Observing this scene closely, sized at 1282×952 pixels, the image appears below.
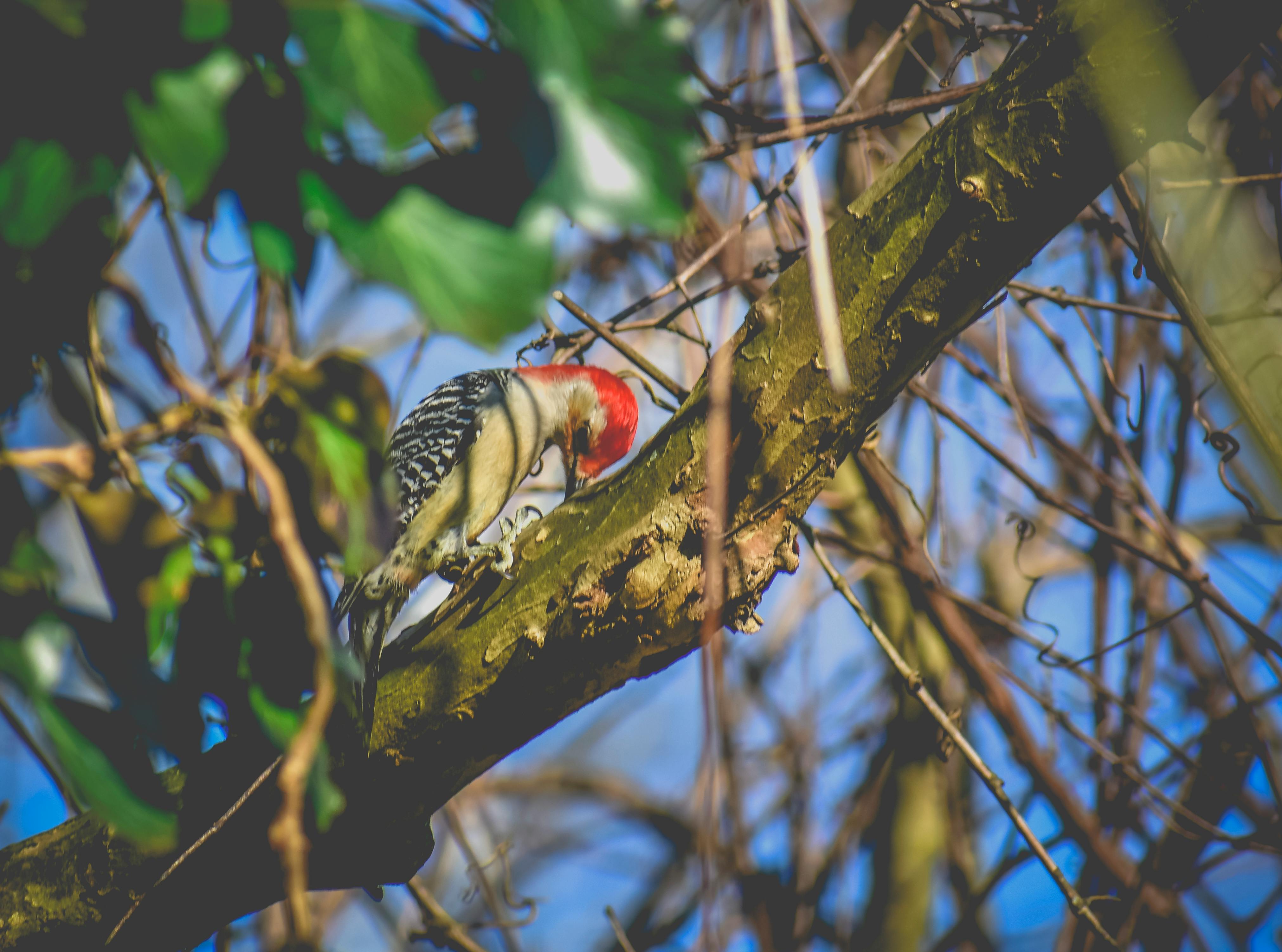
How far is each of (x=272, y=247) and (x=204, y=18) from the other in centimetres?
18

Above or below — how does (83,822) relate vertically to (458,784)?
above

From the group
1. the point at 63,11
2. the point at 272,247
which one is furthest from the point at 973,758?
the point at 63,11

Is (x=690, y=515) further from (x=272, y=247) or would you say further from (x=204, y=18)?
(x=204, y=18)

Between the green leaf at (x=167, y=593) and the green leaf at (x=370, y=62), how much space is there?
540 mm

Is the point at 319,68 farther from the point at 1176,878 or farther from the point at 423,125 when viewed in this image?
the point at 1176,878

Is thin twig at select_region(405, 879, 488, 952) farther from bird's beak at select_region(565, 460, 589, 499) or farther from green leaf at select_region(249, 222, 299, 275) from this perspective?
green leaf at select_region(249, 222, 299, 275)

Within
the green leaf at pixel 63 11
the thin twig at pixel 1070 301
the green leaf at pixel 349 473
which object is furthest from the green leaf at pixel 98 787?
the thin twig at pixel 1070 301

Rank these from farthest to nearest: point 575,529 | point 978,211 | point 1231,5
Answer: point 575,529 → point 978,211 → point 1231,5

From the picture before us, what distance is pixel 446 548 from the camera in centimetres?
298

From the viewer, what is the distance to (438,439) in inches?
125

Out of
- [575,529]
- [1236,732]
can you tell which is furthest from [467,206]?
[1236,732]

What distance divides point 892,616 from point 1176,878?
1605mm

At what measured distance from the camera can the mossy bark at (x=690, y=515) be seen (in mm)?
1258

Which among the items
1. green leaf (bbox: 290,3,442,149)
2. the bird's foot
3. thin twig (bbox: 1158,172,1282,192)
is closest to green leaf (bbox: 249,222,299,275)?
green leaf (bbox: 290,3,442,149)
